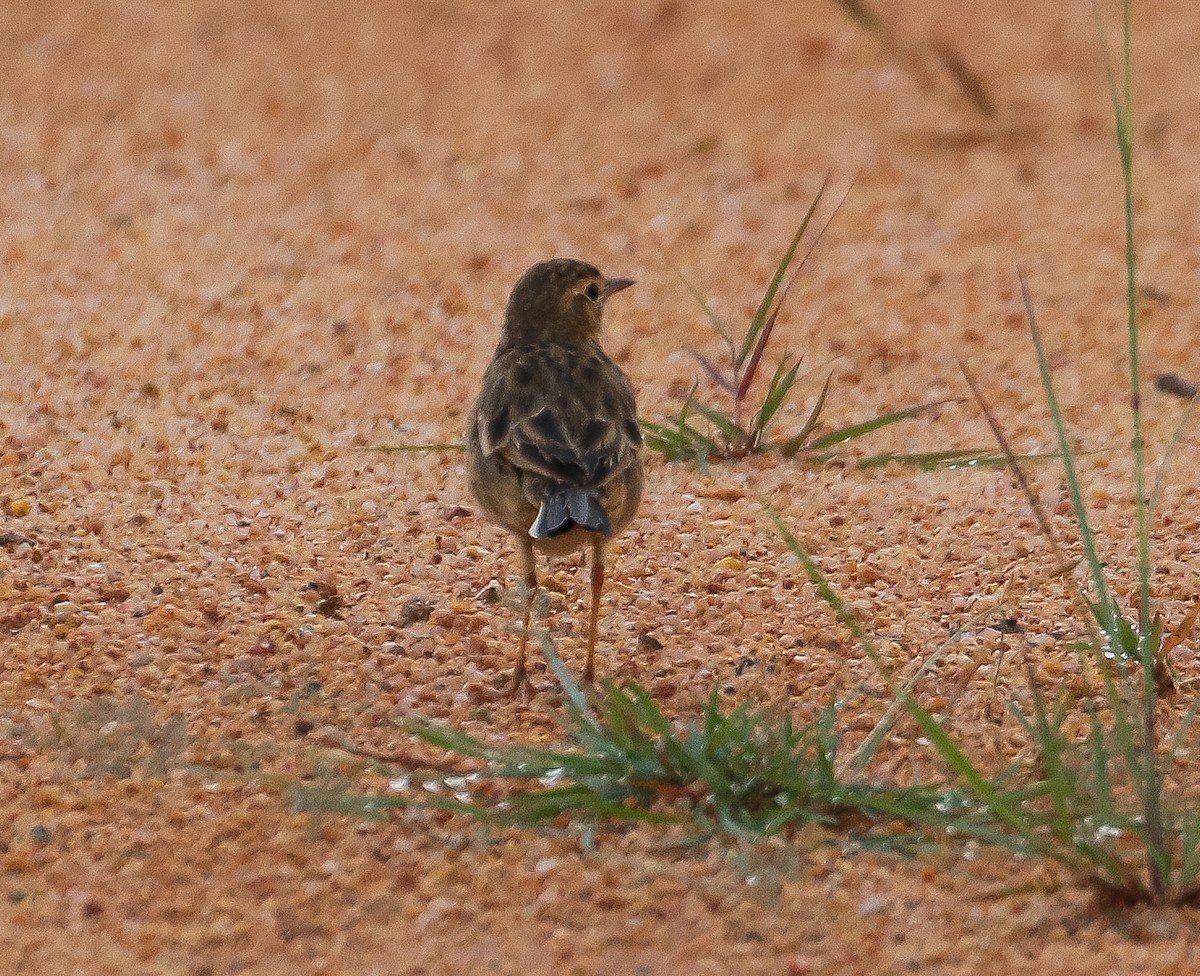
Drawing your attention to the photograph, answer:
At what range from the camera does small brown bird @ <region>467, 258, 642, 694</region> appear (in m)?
4.75

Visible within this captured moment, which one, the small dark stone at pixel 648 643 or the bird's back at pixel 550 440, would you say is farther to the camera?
the small dark stone at pixel 648 643

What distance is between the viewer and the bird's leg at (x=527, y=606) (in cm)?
479

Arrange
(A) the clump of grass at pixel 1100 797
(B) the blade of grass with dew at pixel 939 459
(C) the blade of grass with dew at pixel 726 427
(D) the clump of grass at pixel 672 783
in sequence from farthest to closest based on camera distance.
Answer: (C) the blade of grass with dew at pixel 726 427 < (B) the blade of grass with dew at pixel 939 459 < (D) the clump of grass at pixel 672 783 < (A) the clump of grass at pixel 1100 797

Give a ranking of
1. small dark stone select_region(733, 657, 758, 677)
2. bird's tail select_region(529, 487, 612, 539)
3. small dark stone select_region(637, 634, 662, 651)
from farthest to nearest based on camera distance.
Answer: small dark stone select_region(637, 634, 662, 651) → small dark stone select_region(733, 657, 758, 677) → bird's tail select_region(529, 487, 612, 539)

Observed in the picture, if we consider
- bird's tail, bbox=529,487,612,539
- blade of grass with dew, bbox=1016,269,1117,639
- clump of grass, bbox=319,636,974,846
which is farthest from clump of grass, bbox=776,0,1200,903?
bird's tail, bbox=529,487,612,539

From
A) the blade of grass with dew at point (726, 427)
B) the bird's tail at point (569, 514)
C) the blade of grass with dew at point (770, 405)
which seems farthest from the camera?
the blade of grass with dew at point (726, 427)

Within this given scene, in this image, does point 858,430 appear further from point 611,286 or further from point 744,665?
point 744,665

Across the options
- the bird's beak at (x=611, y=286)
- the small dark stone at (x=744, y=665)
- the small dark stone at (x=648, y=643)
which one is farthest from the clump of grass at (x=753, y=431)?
the small dark stone at (x=744, y=665)

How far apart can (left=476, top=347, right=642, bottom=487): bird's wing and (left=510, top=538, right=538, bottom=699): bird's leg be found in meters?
0.31

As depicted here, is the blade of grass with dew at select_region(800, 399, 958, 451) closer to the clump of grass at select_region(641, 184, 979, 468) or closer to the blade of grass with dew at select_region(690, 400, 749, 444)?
the clump of grass at select_region(641, 184, 979, 468)

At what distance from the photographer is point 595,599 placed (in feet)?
16.4

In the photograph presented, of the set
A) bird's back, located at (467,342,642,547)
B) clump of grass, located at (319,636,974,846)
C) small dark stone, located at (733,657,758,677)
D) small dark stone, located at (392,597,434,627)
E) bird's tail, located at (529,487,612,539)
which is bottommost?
clump of grass, located at (319,636,974,846)

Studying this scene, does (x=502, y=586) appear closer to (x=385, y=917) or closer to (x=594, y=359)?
(x=594, y=359)

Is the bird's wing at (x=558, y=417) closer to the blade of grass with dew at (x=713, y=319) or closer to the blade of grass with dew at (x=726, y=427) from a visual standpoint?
the blade of grass with dew at (x=713, y=319)
